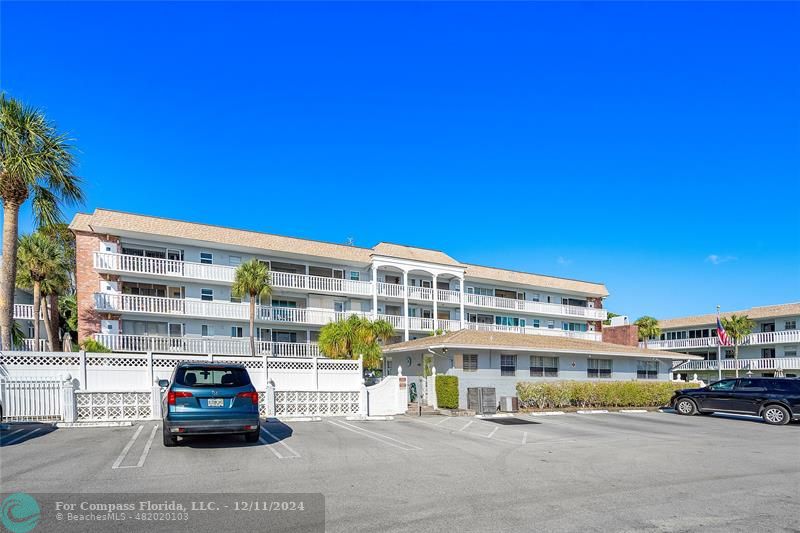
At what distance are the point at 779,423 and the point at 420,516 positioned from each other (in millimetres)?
21001

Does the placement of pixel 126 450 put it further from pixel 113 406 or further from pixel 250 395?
pixel 113 406

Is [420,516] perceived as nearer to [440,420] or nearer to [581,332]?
[440,420]

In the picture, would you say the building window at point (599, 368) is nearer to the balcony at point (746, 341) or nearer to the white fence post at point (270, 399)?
the white fence post at point (270, 399)

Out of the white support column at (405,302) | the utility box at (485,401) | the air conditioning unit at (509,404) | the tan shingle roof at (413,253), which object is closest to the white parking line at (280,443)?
the utility box at (485,401)

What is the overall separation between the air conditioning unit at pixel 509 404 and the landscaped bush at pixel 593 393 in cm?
110

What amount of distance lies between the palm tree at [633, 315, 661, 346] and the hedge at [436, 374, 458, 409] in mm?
39933

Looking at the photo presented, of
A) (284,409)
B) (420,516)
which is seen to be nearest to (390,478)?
(420,516)

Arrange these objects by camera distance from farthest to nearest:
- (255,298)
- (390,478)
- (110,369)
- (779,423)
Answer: (255,298) < (779,423) < (110,369) < (390,478)

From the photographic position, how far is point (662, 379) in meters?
34.7

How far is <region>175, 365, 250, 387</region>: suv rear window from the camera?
1191 centimetres

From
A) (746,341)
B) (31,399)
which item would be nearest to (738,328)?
(746,341)

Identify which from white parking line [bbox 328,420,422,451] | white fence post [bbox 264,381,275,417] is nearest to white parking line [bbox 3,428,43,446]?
white fence post [bbox 264,381,275,417]

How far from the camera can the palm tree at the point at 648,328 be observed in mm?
58656

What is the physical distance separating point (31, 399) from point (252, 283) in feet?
46.9
